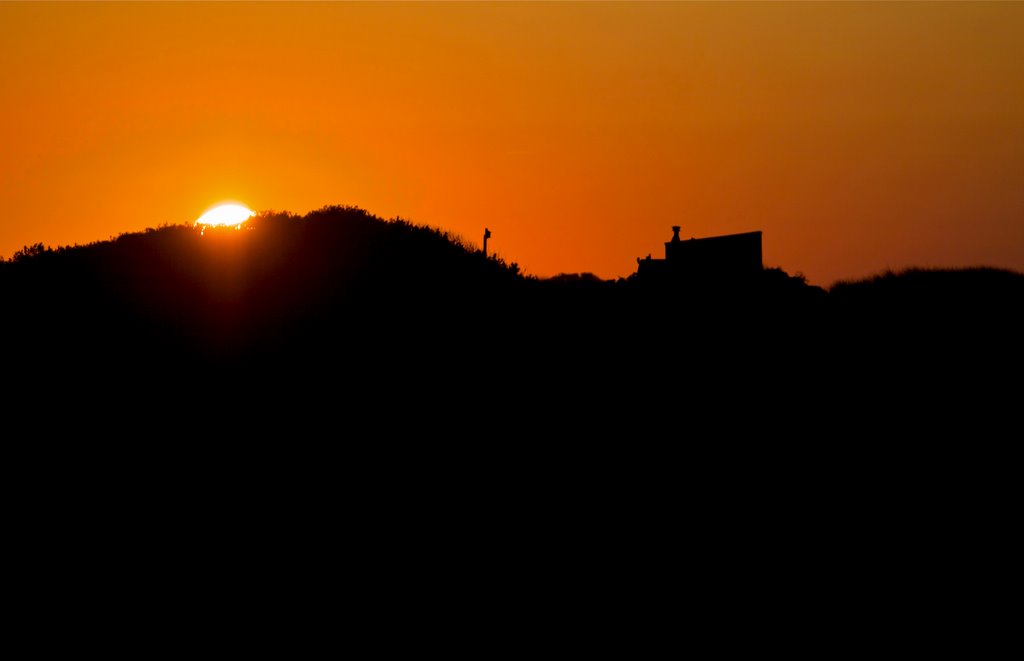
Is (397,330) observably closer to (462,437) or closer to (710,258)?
(462,437)

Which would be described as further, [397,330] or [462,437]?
[397,330]

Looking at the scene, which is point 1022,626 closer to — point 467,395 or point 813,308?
point 467,395

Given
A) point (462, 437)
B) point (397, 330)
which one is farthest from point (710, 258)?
point (462, 437)

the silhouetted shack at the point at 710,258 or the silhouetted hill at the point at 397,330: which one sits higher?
the silhouetted shack at the point at 710,258

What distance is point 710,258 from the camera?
A: 41.7 m

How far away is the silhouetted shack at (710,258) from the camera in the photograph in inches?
1601

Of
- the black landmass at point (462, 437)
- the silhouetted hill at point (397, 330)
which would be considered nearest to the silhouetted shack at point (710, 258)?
the silhouetted hill at point (397, 330)

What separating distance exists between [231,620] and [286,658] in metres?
1.43

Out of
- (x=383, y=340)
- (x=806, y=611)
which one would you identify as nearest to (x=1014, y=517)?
(x=806, y=611)

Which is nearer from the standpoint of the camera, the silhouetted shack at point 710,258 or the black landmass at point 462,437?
the black landmass at point 462,437

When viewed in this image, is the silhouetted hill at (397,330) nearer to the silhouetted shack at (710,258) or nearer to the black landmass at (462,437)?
the black landmass at (462,437)

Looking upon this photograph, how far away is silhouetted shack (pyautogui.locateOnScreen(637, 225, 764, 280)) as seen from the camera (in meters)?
40.7

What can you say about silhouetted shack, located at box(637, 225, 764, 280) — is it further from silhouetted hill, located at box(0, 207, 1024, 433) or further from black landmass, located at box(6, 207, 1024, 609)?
black landmass, located at box(6, 207, 1024, 609)

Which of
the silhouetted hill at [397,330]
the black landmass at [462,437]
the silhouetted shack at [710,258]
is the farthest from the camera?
the silhouetted shack at [710,258]
